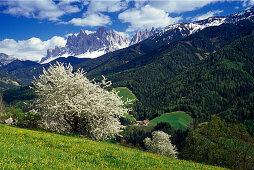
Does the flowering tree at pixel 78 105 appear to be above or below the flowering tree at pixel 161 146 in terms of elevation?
above

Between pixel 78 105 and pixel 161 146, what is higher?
pixel 78 105

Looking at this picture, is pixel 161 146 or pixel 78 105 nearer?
pixel 78 105

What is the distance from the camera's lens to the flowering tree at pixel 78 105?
31.1 meters

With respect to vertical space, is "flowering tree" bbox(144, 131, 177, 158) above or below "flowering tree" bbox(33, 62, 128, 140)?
below

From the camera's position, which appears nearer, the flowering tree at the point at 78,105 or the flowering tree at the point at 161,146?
the flowering tree at the point at 78,105

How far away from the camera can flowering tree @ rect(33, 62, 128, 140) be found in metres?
31.1

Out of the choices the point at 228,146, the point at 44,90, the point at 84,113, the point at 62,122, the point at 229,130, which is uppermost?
the point at 44,90

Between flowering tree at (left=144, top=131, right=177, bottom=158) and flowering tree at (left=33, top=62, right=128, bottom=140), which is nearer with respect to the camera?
flowering tree at (left=33, top=62, right=128, bottom=140)

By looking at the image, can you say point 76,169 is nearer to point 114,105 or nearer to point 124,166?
point 124,166

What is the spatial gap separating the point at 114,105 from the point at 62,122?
36.8 ft

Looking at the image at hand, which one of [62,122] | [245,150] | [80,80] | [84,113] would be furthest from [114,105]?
[245,150]

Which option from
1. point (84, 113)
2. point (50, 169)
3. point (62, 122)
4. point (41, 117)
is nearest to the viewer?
point (50, 169)

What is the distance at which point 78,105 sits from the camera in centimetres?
2983

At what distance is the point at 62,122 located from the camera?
36375 mm
